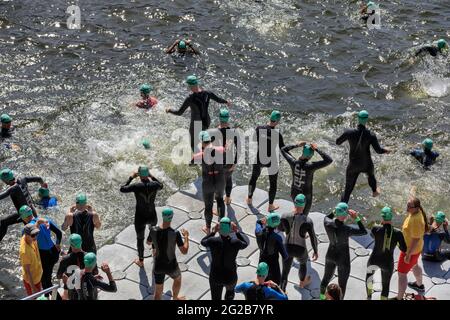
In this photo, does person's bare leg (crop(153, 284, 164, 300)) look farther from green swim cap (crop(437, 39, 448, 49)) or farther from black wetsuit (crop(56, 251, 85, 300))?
green swim cap (crop(437, 39, 448, 49))

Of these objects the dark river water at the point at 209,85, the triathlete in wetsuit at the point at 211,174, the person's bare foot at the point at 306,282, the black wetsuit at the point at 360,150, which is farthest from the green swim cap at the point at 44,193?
the black wetsuit at the point at 360,150

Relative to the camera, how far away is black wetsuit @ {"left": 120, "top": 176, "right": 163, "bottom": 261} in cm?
1237

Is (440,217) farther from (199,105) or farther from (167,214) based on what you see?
(199,105)

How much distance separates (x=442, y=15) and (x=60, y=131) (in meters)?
15.1

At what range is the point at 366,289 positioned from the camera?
12125mm

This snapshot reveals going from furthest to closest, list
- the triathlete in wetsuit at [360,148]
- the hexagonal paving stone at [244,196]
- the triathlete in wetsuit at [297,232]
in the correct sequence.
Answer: the hexagonal paving stone at [244,196], the triathlete in wetsuit at [360,148], the triathlete in wetsuit at [297,232]

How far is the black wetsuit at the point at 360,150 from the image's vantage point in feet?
46.5

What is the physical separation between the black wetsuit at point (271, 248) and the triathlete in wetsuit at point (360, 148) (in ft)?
12.5

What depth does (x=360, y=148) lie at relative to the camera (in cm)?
1430

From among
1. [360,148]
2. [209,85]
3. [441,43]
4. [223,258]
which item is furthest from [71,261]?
[441,43]

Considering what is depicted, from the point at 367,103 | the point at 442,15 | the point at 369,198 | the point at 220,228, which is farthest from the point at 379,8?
the point at 220,228

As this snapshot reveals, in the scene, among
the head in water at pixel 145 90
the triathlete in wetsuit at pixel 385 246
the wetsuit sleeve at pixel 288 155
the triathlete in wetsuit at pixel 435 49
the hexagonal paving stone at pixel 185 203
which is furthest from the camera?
the triathlete in wetsuit at pixel 435 49

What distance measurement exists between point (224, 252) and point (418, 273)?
3.70 meters

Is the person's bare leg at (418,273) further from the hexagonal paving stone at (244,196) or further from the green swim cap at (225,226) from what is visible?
the hexagonal paving stone at (244,196)
